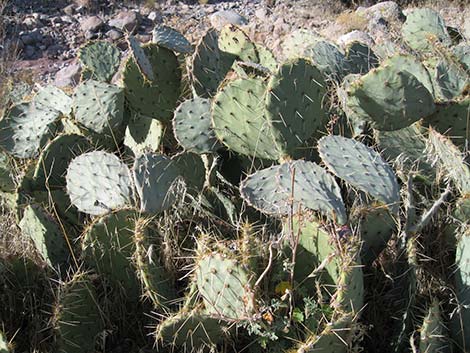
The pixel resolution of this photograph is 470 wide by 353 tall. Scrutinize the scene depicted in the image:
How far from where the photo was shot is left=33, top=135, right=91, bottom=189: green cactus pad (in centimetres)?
294

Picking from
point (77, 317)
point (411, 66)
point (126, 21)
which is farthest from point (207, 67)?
point (126, 21)

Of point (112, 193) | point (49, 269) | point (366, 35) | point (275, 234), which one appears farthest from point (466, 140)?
point (366, 35)

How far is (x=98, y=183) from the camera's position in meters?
2.64

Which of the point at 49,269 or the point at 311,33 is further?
the point at 311,33

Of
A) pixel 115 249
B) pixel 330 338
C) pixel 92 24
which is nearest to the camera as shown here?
pixel 330 338

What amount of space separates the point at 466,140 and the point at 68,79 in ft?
18.2

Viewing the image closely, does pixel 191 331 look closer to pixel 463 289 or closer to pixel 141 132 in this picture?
pixel 463 289

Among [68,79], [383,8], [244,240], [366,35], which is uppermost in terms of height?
[244,240]

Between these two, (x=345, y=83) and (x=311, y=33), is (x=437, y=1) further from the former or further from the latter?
(x=345, y=83)

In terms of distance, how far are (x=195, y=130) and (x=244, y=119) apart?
0.26 m

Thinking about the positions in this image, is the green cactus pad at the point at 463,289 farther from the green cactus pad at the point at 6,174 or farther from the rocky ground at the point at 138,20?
the rocky ground at the point at 138,20

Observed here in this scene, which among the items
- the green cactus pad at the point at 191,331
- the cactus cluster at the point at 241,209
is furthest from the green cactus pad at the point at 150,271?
the green cactus pad at the point at 191,331

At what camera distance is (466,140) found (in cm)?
274

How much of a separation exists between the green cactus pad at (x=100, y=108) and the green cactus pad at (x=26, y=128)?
7.1 inches
